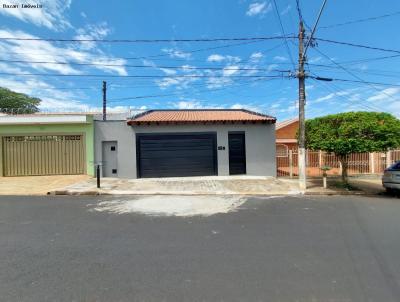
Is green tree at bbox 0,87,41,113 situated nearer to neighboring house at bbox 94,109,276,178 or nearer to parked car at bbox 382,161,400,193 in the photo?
neighboring house at bbox 94,109,276,178

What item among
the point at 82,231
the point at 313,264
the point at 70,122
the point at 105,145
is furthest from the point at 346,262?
the point at 70,122

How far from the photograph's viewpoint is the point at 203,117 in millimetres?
14602

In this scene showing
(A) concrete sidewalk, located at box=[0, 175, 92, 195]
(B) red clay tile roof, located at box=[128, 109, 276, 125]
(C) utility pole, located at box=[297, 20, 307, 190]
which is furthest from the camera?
(B) red clay tile roof, located at box=[128, 109, 276, 125]

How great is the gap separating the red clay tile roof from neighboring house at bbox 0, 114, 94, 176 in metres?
3.09

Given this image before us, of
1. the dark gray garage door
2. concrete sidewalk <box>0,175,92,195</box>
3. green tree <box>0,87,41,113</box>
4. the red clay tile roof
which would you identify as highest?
green tree <box>0,87,41,113</box>

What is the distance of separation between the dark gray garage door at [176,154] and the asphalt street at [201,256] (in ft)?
24.0

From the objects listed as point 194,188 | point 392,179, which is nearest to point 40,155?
point 194,188

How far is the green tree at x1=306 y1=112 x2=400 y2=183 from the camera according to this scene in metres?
9.30

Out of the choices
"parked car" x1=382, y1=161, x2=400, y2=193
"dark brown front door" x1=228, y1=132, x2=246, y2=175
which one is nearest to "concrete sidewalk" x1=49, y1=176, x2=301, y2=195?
"dark brown front door" x1=228, y1=132, x2=246, y2=175

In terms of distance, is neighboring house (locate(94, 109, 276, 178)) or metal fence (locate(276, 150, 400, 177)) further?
metal fence (locate(276, 150, 400, 177))

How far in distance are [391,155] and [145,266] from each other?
693 inches

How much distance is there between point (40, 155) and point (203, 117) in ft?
31.2

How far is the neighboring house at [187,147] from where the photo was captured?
45.5 ft

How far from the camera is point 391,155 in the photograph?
15.6m
